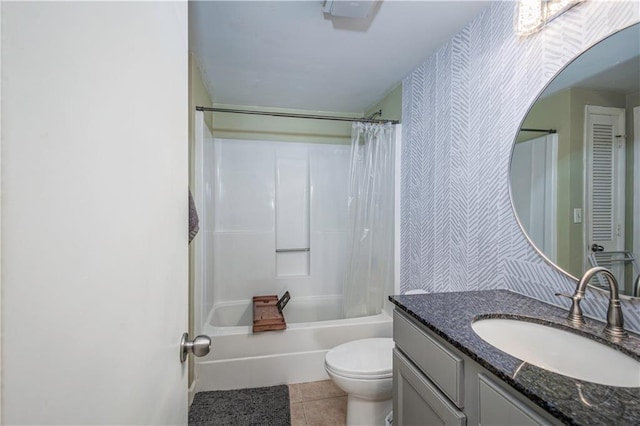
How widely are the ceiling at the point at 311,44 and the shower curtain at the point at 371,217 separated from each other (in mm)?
469

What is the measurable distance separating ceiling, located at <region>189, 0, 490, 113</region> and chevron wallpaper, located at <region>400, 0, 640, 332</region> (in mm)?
181

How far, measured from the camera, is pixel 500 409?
695 mm

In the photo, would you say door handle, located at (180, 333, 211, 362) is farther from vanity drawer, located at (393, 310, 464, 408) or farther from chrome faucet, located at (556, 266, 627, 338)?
chrome faucet, located at (556, 266, 627, 338)

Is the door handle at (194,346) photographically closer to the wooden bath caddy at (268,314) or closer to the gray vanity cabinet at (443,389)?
the gray vanity cabinet at (443,389)

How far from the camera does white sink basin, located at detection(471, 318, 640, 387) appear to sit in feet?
2.49

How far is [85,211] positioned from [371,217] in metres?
2.19

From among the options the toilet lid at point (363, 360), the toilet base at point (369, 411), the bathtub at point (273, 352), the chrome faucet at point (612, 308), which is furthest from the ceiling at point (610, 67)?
the bathtub at point (273, 352)

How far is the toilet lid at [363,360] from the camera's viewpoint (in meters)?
1.48

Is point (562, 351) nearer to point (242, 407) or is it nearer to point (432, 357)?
point (432, 357)

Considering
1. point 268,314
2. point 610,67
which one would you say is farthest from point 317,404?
point 610,67

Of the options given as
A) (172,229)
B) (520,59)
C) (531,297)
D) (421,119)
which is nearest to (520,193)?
(531,297)

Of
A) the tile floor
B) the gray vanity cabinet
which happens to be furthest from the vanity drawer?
the tile floor

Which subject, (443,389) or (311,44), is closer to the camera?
(443,389)

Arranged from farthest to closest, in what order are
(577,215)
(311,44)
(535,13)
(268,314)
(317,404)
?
(268,314) → (317,404) → (311,44) → (535,13) → (577,215)
